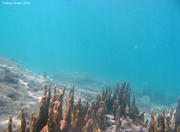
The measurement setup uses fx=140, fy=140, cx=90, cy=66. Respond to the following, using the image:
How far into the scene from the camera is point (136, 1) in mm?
51406

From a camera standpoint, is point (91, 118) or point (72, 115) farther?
point (91, 118)

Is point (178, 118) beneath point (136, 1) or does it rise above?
beneath

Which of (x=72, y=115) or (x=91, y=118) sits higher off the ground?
(x=72, y=115)

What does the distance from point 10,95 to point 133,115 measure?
215 inches

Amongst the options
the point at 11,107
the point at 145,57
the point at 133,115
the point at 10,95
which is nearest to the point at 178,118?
the point at 133,115

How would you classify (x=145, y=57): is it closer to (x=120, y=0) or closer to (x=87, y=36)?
(x=87, y=36)

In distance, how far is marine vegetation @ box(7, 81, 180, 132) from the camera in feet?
8.03

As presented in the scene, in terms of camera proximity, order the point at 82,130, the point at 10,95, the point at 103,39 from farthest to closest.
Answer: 1. the point at 103,39
2. the point at 10,95
3. the point at 82,130

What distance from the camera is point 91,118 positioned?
341 centimetres

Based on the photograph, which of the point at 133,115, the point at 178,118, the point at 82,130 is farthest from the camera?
the point at 133,115

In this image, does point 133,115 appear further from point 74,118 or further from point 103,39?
point 103,39

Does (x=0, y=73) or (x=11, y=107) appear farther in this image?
(x=0, y=73)

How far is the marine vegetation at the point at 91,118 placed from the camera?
245 centimetres

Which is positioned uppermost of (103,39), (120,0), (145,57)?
(103,39)
